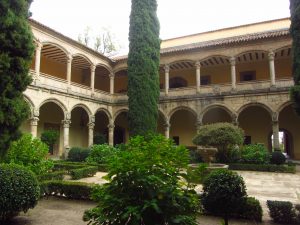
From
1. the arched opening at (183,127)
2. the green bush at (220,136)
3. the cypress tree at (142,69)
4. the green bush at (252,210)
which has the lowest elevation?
the green bush at (252,210)

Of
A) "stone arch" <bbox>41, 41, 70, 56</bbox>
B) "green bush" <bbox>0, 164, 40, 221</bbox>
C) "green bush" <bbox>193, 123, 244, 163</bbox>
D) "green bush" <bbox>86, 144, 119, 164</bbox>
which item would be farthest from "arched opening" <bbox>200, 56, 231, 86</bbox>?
"green bush" <bbox>0, 164, 40, 221</bbox>

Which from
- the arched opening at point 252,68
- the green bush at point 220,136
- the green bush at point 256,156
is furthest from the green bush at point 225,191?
the arched opening at point 252,68

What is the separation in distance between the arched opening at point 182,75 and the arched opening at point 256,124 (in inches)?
192

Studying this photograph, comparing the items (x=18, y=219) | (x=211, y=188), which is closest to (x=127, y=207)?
(x=211, y=188)

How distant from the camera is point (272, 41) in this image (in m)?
16.9

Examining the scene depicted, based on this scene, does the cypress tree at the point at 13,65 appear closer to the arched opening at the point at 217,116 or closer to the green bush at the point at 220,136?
the green bush at the point at 220,136

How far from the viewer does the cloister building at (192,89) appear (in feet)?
54.4

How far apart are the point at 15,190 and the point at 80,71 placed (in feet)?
63.1

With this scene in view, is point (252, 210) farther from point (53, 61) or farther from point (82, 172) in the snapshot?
point (53, 61)

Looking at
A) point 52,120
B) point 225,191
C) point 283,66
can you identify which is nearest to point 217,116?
point 283,66

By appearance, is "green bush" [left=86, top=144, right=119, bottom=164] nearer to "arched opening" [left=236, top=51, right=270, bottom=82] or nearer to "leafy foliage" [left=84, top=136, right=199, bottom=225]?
"arched opening" [left=236, top=51, right=270, bottom=82]

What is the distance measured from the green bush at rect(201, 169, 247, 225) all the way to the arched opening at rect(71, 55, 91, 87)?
16837 mm

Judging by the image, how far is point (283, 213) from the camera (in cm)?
550

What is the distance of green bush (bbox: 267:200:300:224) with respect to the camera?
549 centimetres
